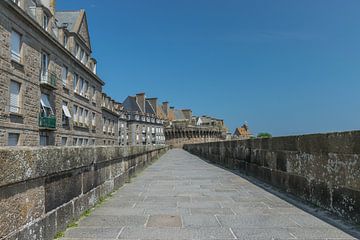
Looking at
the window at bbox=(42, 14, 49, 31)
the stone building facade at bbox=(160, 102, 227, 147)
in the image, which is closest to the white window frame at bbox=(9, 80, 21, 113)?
the window at bbox=(42, 14, 49, 31)

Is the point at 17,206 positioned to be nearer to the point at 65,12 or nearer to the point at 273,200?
the point at 273,200

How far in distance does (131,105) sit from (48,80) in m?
55.9

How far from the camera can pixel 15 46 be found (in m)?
21.6

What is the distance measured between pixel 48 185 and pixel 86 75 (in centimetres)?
3567

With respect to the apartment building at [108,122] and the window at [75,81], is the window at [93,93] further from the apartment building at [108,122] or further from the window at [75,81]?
the window at [75,81]

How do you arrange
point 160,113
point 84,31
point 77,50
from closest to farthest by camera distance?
point 77,50 → point 84,31 → point 160,113

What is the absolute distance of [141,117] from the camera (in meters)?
80.9

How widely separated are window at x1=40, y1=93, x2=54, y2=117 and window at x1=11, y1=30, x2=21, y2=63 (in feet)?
14.8

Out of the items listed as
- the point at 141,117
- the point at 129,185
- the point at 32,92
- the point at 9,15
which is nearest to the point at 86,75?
the point at 32,92

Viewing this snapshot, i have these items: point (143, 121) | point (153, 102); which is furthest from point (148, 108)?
point (143, 121)

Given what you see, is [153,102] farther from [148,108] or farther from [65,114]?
[65,114]

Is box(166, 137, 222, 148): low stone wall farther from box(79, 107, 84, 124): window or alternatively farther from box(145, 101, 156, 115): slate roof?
box(79, 107, 84, 124): window

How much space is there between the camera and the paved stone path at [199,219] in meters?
3.55

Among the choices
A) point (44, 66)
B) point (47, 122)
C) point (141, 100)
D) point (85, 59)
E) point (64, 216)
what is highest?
point (141, 100)
